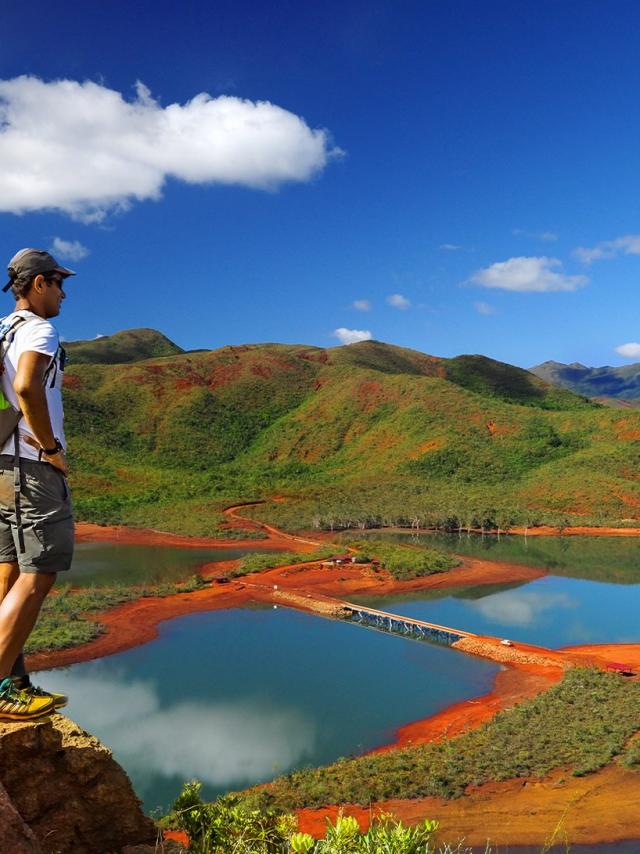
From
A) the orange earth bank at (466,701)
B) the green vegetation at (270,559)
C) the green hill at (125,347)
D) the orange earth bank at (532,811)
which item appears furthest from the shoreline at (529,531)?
the green hill at (125,347)

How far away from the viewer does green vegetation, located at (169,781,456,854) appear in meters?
3.23

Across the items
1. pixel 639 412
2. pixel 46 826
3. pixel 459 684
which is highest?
pixel 639 412

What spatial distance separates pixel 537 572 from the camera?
1369 inches

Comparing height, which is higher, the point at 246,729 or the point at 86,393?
the point at 86,393

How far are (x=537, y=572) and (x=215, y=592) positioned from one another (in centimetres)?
1783

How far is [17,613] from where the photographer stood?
3.11 m

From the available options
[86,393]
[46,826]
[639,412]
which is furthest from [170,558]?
[639,412]

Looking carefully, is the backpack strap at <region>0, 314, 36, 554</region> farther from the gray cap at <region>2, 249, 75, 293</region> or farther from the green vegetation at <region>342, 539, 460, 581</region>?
the green vegetation at <region>342, 539, 460, 581</region>

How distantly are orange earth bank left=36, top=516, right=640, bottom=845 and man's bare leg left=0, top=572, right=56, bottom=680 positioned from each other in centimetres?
287

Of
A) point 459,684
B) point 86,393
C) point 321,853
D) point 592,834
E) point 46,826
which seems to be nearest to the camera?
point 321,853

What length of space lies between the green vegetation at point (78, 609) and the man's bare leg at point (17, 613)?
18.9 m

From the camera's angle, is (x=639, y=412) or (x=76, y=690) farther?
(x=639, y=412)

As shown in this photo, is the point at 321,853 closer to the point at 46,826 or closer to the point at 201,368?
the point at 46,826

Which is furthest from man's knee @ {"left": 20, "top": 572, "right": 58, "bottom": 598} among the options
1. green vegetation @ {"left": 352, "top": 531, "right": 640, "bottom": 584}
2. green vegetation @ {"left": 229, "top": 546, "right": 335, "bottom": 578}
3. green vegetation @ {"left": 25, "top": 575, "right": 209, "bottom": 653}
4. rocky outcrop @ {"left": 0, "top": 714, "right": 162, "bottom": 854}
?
green vegetation @ {"left": 352, "top": 531, "right": 640, "bottom": 584}
